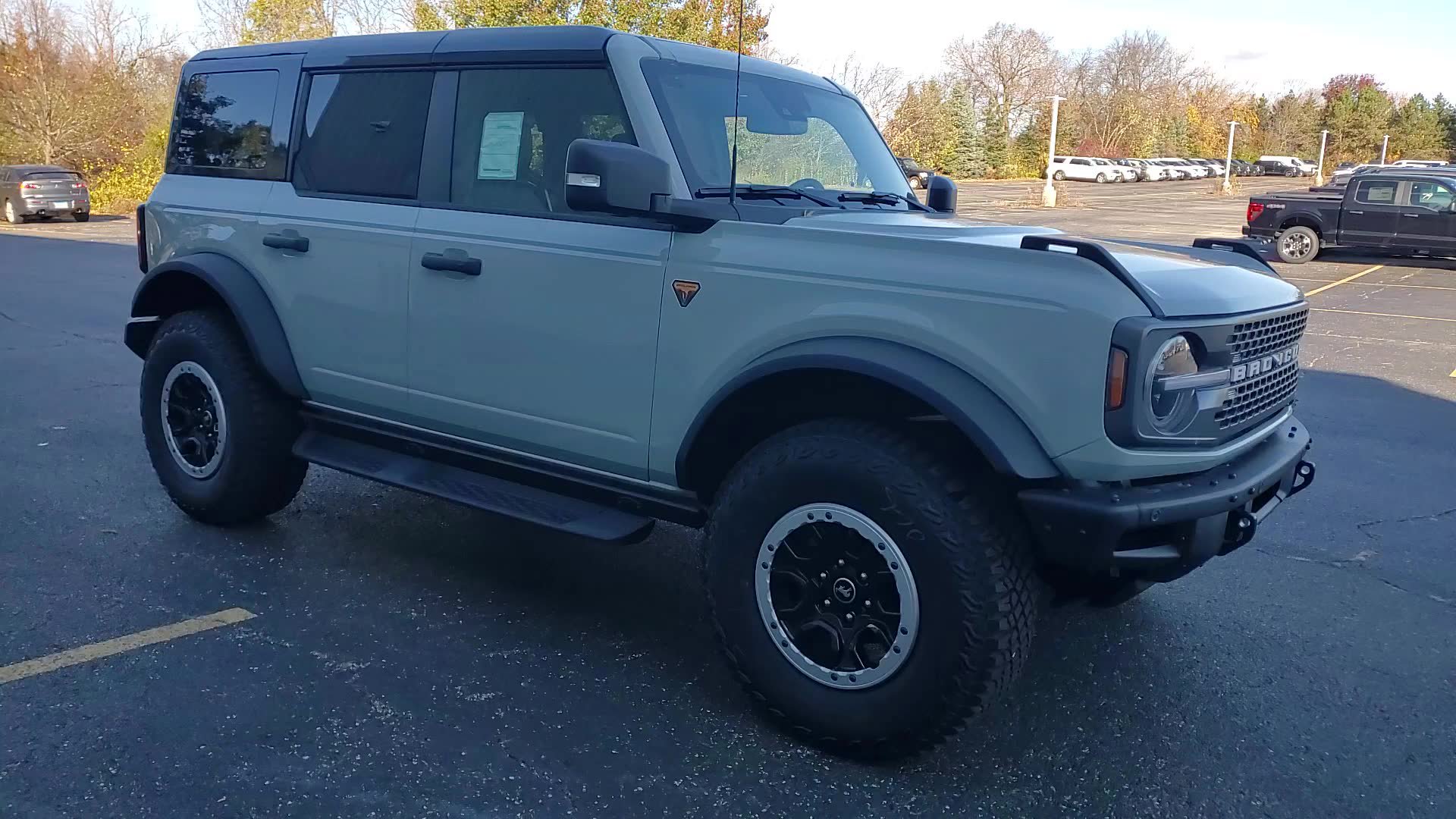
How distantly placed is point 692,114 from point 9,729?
2780mm

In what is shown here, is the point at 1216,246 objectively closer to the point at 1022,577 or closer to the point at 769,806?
the point at 1022,577

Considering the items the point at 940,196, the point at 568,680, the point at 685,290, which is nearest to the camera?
the point at 685,290

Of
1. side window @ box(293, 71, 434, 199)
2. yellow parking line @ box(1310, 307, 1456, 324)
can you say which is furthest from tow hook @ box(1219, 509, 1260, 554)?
yellow parking line @ box(1310, 307, 1456, 324)

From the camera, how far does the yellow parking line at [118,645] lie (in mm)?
3695

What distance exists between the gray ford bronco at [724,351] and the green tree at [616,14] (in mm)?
19561

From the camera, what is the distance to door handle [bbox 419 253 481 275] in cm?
402

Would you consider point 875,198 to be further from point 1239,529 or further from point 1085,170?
point 1085,170

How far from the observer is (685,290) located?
11.6ft

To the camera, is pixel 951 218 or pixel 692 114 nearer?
pixel 692 114

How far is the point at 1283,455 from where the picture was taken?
3.50 meters

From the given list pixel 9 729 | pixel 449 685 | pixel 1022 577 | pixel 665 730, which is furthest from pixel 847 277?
pixel 9 729

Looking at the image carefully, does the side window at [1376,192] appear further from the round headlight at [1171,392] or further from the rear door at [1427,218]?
the round headlight at [1171,392]

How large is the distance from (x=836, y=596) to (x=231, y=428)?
9.52 feet

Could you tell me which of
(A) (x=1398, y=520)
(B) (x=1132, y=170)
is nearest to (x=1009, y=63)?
(B) (x=1132, y=170)
